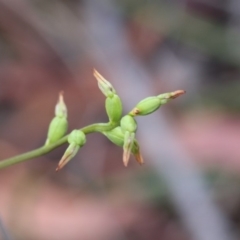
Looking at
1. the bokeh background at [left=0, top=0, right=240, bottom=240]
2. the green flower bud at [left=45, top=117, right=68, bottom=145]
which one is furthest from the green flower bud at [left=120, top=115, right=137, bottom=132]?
the bokeh background at [left=0, top=0, right=240, bottom=240]

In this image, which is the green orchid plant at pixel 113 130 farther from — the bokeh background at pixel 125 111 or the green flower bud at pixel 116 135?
the bokeh background at pixel 125 111

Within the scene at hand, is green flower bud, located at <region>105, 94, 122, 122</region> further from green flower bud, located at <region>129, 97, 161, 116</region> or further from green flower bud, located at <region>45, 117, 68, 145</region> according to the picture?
green flower bud, located at <region>45, 117, 68, 145</region>

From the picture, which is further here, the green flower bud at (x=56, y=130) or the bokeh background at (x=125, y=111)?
the bokeh background at (x=125, y=111)

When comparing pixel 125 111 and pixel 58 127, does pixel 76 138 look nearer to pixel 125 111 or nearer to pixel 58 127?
pixel 58 127

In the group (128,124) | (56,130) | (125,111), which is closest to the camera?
(128,124)

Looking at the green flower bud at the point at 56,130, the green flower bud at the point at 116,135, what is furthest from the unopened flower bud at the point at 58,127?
the green flower bud at the point at 116,135

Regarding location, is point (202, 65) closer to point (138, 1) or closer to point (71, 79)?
point (138, 1)

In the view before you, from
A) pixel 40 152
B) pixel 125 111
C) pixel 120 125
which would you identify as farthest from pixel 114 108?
pixel 125 111
